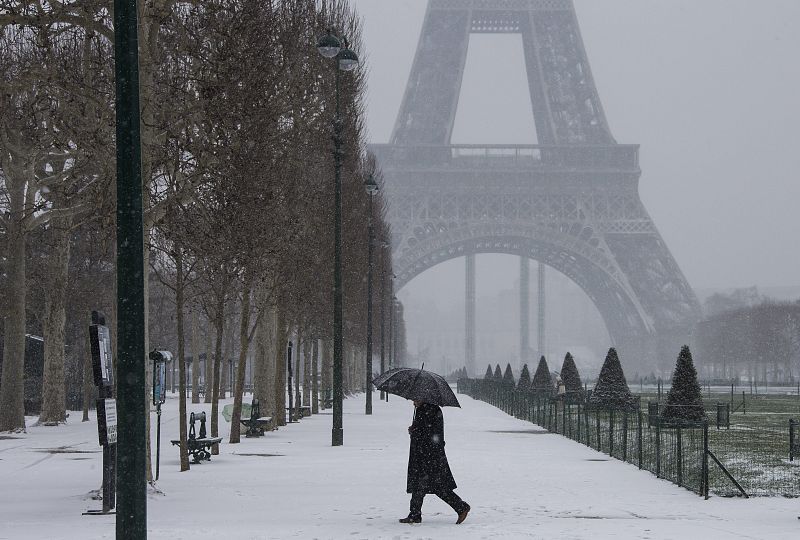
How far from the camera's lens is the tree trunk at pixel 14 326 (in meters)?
32.2

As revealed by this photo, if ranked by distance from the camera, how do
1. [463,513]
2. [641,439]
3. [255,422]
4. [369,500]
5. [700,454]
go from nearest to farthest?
[463,513] < [369,500] < [700,454] < [641,439] < [255,422]

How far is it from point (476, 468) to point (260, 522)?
760 centimetres

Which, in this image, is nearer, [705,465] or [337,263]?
[705,465]

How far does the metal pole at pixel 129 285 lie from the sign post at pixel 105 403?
16.5 feet

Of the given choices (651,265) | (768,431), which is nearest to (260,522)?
(768,431)

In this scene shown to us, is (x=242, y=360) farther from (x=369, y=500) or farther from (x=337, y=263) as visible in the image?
(x=369, y=500)

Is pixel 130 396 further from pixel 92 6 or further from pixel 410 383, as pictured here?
pixel 92 6

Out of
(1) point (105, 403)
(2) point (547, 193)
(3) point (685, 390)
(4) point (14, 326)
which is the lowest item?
(3) point (685, 390)

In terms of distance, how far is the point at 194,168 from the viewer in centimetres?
2158

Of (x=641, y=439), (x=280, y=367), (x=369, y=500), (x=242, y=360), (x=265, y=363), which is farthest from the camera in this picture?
(x=280, y=367)

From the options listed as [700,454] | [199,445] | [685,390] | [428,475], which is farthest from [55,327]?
[428,475]

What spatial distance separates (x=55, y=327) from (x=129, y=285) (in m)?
28.0

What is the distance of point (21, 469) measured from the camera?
20.7 metres

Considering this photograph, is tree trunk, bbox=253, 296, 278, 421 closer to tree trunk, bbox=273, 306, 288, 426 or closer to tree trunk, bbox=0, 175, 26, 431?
tree trunk, bbox=273, 306, 288, 426
